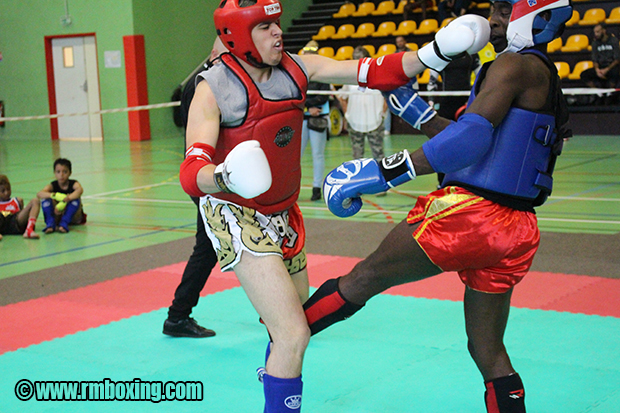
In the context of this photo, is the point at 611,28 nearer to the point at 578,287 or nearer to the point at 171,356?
the point at 578,287

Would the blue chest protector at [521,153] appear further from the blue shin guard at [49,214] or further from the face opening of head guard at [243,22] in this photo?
the blue shin guard at [49,214]

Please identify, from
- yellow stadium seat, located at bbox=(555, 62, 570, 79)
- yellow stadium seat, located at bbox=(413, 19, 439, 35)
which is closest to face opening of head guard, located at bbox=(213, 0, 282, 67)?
yellow stadium seat, located at bbox=(555, 62, 570, 79)

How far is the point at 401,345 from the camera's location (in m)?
4.12

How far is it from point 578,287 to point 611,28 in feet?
40.4

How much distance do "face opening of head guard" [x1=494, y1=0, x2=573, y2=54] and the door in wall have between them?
17870mm

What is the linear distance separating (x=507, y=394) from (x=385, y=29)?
17252mm

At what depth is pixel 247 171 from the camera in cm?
225

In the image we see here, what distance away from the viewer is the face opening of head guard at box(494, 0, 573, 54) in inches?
97.9

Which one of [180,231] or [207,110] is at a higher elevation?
[207,110]

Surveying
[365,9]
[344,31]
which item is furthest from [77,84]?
[365,9]

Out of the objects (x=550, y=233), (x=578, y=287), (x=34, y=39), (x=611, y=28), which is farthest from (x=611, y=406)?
(x=34, y=39)

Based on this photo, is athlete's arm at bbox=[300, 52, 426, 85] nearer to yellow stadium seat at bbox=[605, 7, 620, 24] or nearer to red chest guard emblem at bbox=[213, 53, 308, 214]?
red chest guard emblem at bbox=[213, 53, 308, 214]

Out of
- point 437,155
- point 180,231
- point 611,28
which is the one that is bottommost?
point 180,231

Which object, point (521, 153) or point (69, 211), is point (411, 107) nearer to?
point (521, 153)
